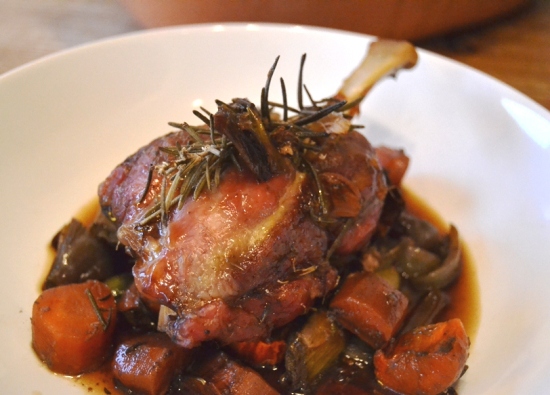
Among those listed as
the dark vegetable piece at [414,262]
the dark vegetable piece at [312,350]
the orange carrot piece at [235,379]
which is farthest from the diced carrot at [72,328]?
the dark vegetable piece at [414,262]

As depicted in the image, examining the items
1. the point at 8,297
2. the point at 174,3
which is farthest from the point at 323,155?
the point at 174,3

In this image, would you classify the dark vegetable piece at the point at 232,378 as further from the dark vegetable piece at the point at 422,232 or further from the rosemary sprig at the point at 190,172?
the dark vegetable piece at the point at 422,232

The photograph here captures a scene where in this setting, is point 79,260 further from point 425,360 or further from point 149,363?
point 425,360

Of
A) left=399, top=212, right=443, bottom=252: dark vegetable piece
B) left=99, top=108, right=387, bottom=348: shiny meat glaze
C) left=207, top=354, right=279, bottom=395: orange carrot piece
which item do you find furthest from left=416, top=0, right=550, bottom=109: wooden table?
left=207, top=354, right=279, bottom=395: orange carrot piece

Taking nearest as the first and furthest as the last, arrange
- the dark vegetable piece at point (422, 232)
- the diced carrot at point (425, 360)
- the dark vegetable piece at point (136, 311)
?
the diced carrot at point (425, 360)
the dark vegetable piece at point (136, 311)
the dark vegetable piece at point (422, 232)

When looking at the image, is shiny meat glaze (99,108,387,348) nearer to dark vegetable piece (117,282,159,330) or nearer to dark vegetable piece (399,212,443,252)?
dark vegetable piece (117,282,159,330)

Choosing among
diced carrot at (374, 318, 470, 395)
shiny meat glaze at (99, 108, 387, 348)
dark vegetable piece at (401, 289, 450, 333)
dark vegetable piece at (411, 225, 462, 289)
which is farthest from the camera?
dark vegetable piece at (411, 225, 462, 289)

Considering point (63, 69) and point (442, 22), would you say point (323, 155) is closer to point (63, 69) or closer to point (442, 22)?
point (63, 69)
